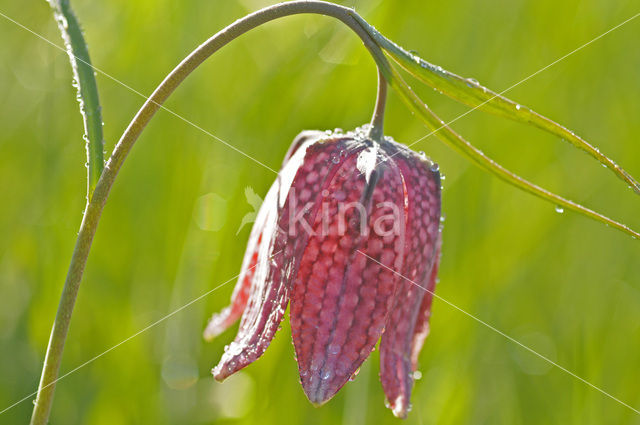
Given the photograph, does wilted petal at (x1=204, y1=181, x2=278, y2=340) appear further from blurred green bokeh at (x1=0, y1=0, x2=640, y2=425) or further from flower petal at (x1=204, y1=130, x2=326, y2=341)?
blurred green bokeh at (x1=0, y1=0, x2=640, y2=425)

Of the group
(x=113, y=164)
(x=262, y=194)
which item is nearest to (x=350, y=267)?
(x=113, y=164)

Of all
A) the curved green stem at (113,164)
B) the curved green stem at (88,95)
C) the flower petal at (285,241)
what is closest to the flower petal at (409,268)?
the flower petal at (285,241)

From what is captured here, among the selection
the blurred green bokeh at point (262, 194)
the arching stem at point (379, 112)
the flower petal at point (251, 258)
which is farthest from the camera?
the blurred green bokeh at point (262, 194)

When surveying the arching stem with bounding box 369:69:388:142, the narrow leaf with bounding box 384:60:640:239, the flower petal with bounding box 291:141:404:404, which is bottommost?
the flower petal with bounding box 291:141:404:404

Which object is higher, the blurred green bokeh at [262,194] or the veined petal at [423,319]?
the blurred green bokeh at [262,194]

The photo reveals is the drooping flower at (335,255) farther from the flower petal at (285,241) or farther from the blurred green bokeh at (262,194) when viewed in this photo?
the blurred green bokeh at (262,194)

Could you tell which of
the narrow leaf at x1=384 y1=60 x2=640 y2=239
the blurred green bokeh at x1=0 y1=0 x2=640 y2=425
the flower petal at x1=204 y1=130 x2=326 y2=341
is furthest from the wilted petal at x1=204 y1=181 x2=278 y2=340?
the blurred green bokeh at x1=0 y1=0 x2=640 y2=425

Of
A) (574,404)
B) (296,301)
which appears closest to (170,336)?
(296,301)
